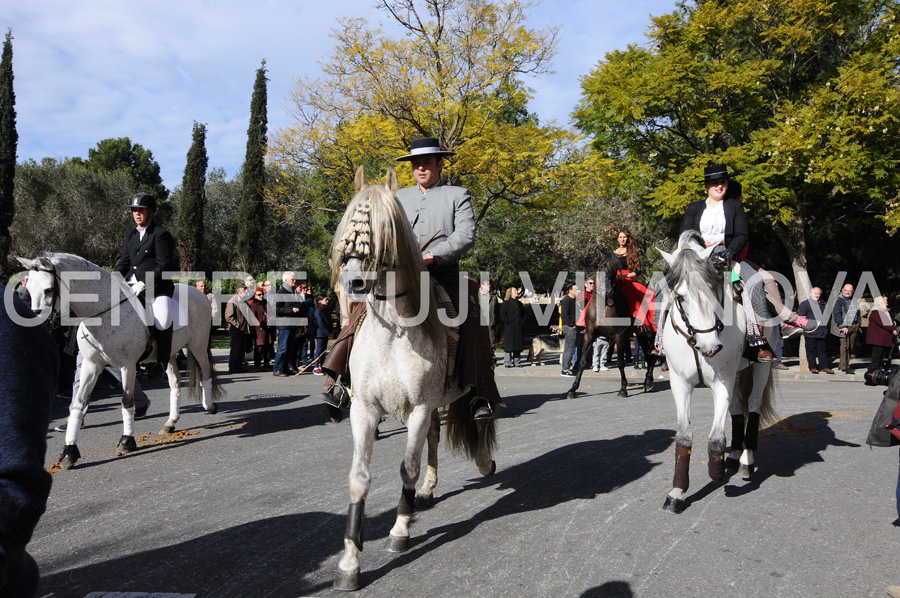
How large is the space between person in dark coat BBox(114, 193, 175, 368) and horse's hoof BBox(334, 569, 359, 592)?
5135 mm

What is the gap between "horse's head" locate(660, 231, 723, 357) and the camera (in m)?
5.34

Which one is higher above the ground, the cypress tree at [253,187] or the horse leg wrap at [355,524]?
the cypress tree at [253,187]

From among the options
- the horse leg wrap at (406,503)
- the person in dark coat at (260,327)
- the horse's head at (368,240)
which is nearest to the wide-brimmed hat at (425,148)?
the horse's head at (368,240)

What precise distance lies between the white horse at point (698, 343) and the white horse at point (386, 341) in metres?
2.18

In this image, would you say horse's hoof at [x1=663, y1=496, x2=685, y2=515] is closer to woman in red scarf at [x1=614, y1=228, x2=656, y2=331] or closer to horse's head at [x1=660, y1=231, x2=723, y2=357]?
horse's head at [x1=660, y1=231, x2=723, y2=357]

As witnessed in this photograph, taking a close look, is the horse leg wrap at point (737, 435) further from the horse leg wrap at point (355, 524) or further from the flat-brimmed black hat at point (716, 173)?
the horse leg wrap at point (355, 524)

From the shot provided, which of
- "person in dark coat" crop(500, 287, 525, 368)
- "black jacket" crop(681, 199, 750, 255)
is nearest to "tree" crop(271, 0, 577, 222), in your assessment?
"person in dark coat" crop(500, 287, 525, 368)

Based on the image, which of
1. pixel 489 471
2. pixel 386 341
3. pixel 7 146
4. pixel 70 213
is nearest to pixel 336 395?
pixel 386 341

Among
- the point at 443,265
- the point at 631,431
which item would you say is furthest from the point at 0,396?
the point at 631,431

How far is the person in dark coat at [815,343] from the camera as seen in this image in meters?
16.3

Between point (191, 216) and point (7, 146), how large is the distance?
897cm

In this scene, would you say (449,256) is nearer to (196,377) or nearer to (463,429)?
(463,429)

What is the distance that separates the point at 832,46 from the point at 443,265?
67.9 feet

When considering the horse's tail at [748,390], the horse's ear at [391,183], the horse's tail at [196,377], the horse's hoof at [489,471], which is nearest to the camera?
the horse's ear at [391,183]
